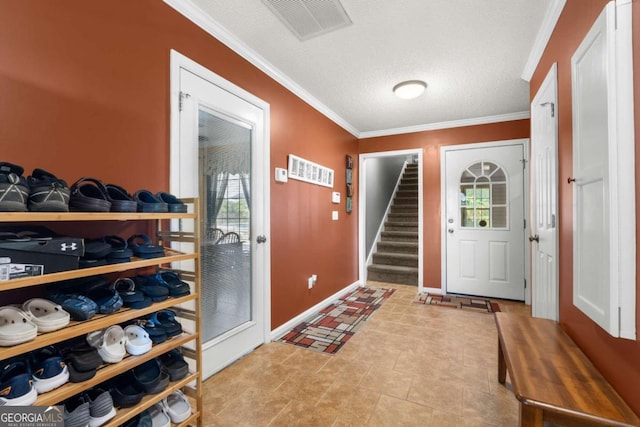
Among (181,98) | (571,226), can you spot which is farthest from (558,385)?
(181,98)

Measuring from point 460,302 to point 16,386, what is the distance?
4004mm

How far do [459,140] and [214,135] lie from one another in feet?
11.2

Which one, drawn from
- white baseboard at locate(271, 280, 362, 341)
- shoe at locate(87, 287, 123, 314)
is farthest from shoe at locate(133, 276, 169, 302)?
white baseboard at locate(271, 280, 362, 341)

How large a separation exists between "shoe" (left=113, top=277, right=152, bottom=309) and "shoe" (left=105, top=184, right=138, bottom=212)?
36 centimetres

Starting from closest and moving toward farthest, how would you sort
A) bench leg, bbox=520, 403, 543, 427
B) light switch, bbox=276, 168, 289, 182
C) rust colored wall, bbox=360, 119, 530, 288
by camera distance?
bench leg, bbox=520, 403, 543, 427 < light switch, bbox=276, 168, 289, 182 < rust colored wall, bbox=360, 119, 530, 288

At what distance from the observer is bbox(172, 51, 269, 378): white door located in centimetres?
188

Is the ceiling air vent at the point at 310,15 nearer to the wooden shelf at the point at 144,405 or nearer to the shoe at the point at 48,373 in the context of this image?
the shoe at the point at 48,373

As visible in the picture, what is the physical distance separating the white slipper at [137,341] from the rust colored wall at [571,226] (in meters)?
1.84

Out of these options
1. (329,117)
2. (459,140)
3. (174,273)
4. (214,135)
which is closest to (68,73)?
(214,135)

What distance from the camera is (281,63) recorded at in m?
2.54

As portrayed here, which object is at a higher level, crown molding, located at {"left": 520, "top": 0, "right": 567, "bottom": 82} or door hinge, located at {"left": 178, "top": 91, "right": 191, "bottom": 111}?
crown molding, located at {"left": 520, "top": 0, "right": 567, "bottom": 82}

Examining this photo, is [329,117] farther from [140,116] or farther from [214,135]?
[140,116]

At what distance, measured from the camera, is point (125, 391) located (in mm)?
1217

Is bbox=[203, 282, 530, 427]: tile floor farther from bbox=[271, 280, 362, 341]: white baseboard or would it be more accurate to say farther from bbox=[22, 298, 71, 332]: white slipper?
bbox=[22, 298, 71, 332]: white slipper
